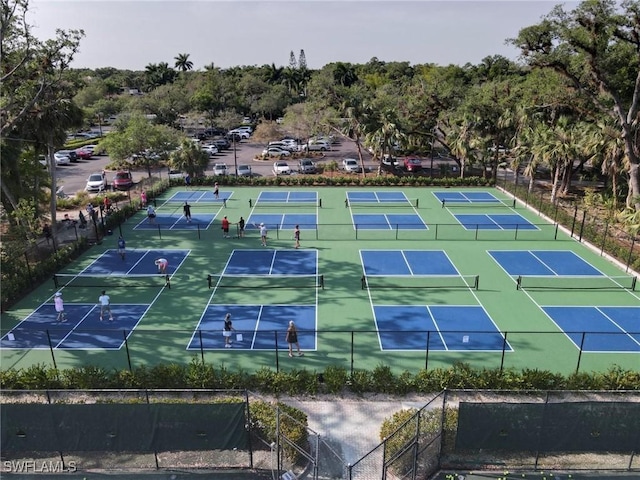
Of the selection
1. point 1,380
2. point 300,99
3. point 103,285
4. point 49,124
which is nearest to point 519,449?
point 1,380

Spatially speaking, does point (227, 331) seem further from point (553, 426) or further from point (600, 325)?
point (600, 325)

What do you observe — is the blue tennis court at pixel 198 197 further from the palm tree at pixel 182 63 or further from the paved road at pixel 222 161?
the palm tree at pixel 182 63

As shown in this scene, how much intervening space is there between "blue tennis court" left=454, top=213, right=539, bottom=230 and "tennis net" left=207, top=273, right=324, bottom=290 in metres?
12.3

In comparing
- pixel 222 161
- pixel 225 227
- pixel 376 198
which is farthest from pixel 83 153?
pixel 225 227

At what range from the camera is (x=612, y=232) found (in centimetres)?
2819

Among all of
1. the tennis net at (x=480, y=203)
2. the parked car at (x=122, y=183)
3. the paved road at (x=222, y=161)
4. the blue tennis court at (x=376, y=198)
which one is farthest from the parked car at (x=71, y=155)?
the tennis net at (x=480, y=203)

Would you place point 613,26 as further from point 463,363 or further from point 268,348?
point 268,348

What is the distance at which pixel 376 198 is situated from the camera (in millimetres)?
37531

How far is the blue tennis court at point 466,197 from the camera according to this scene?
120 ft

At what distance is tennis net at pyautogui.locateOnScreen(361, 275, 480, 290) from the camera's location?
21.2 m

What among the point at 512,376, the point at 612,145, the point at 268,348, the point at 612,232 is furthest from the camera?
the point at 612,145

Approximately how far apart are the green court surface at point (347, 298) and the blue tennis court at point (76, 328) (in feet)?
0.22

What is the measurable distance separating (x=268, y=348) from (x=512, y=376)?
7.68 meters

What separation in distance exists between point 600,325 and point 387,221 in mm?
15173
